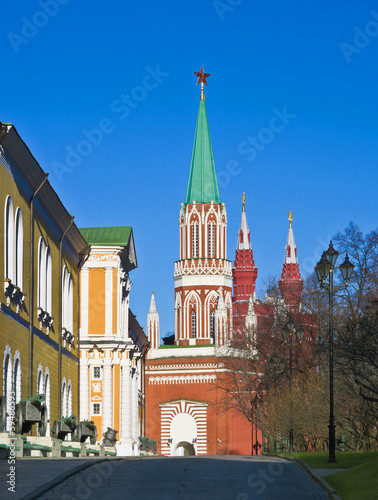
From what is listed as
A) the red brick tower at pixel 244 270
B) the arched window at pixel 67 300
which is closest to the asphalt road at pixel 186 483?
the arched window at pixel 67 300

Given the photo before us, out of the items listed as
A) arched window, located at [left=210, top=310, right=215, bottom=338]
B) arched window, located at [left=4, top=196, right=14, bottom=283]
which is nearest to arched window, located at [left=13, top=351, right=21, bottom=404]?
arched window, located at [left=4, top=196, right=14, bottom=283]

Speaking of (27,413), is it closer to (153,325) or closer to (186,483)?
(186,483)

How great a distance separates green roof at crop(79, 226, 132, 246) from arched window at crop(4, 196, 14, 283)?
80.5ft

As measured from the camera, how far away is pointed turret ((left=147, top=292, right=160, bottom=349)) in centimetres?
9931

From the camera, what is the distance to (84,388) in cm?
5944

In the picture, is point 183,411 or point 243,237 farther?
point 243,237

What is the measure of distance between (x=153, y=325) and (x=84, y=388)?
41896 mm

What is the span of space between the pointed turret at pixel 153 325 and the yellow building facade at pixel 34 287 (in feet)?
152

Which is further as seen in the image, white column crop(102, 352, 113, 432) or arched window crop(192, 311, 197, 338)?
arched window crop(192, 311, 197, 338)

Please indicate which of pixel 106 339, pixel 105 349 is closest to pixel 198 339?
pixel 105 349

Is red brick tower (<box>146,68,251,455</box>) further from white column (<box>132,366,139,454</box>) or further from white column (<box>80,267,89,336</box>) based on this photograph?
white column (<box>80,267,89,336</box>)

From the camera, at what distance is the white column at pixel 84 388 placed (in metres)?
58.5

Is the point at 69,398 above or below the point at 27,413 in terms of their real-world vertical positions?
above

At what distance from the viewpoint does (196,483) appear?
17.0m
